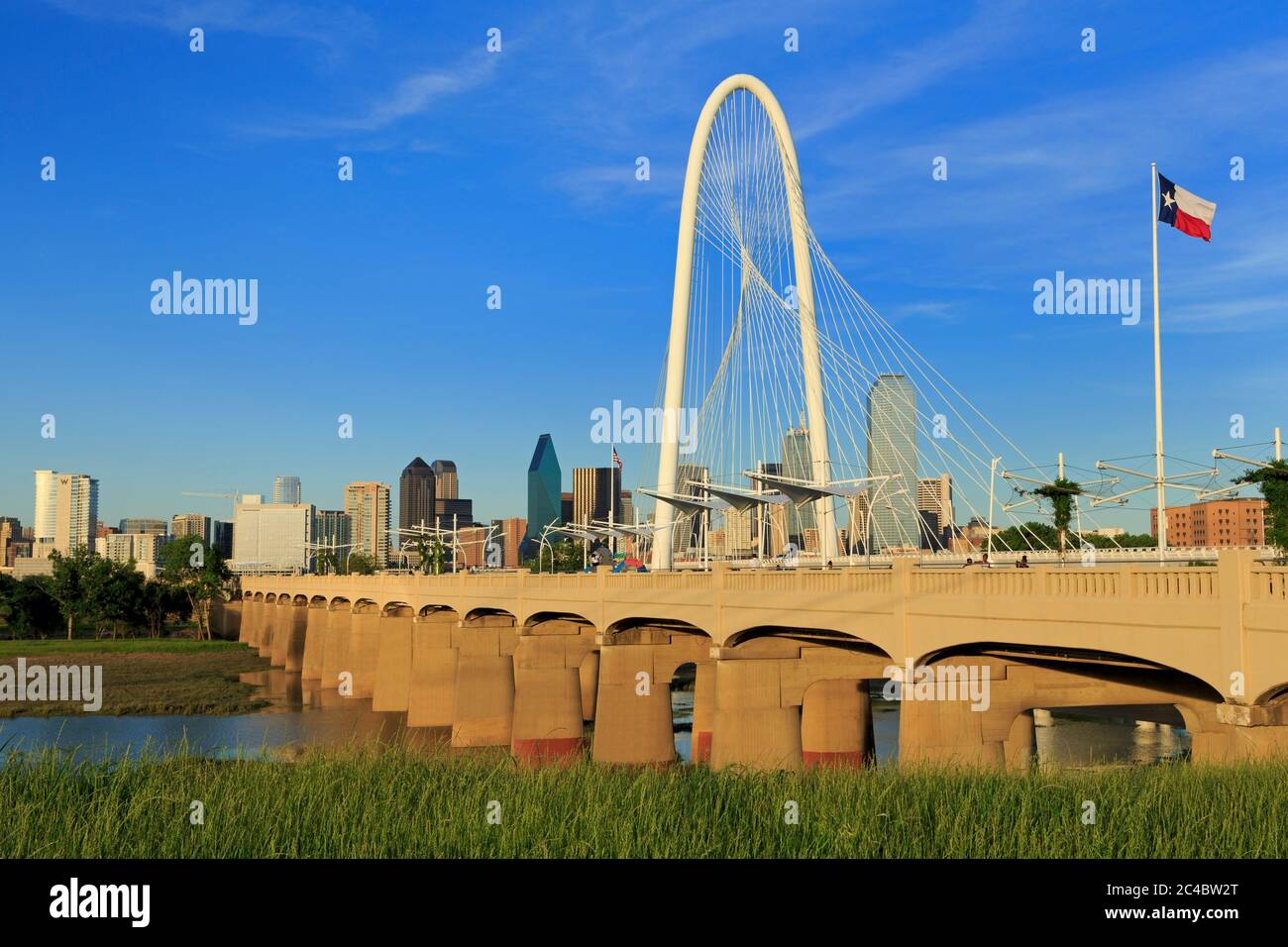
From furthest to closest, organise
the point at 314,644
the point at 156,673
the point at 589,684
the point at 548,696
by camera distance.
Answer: the point at 156,673
the point at 314,644
the point at 589,684
the point at 548,696

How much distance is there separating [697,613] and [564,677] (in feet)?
44.2

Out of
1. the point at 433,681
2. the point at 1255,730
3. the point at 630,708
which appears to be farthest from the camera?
the point at 433,681

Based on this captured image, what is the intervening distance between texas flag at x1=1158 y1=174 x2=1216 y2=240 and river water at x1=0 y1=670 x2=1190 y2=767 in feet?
67.5

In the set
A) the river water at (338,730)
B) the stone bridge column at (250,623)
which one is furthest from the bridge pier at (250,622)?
the river water at (338,730)

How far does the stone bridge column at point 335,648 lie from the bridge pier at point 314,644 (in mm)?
1361

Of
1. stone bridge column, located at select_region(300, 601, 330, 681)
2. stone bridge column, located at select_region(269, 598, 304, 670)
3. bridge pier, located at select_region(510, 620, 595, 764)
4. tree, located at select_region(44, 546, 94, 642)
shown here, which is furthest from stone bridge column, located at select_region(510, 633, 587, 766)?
tree, located at select_region(44, 546, 94, 642)

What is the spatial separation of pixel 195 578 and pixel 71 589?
19309 mm

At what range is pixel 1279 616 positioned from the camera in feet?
47.4

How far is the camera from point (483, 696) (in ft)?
164

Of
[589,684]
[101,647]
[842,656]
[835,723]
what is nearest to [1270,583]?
[842,656]

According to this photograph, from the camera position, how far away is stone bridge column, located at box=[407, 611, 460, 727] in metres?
56.2

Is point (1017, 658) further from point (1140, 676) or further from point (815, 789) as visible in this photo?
point (815, 789)

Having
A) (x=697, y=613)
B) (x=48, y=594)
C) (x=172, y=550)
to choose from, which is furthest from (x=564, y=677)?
(x=172, y=550)

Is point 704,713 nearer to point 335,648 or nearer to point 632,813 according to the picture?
point 632,813
